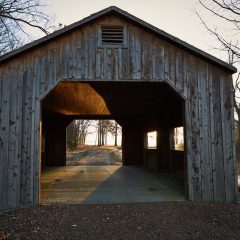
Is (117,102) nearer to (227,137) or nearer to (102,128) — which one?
(227,137)

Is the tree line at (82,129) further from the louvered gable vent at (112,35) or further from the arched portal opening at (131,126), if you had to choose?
the louvered gable vent at (112,35)

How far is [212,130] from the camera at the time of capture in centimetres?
930

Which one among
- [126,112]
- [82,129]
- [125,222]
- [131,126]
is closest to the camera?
[125,222]

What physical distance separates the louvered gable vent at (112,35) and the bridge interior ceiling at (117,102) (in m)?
1.31

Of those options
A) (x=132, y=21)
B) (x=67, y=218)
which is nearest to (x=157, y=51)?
(x=132, y=21)

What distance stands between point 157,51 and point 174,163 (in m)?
7.05

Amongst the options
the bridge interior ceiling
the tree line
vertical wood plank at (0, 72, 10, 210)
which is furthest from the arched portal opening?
the tree line

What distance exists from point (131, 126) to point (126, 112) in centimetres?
254

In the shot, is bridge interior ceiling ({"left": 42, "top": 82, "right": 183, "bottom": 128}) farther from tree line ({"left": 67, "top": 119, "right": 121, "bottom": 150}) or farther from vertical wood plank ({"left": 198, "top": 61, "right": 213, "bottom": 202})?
tree line ({"left": 67, "top": 119, "right": 121, "bottom": 150})

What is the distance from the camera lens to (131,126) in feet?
71.0

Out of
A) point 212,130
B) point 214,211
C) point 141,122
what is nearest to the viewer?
point 214,211

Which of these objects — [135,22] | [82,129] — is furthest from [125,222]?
[82,129]

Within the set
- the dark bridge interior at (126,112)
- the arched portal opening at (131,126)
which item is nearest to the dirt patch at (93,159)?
the dark bridge interior at (126,112)

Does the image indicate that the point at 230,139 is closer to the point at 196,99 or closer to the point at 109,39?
the point at 196,99
